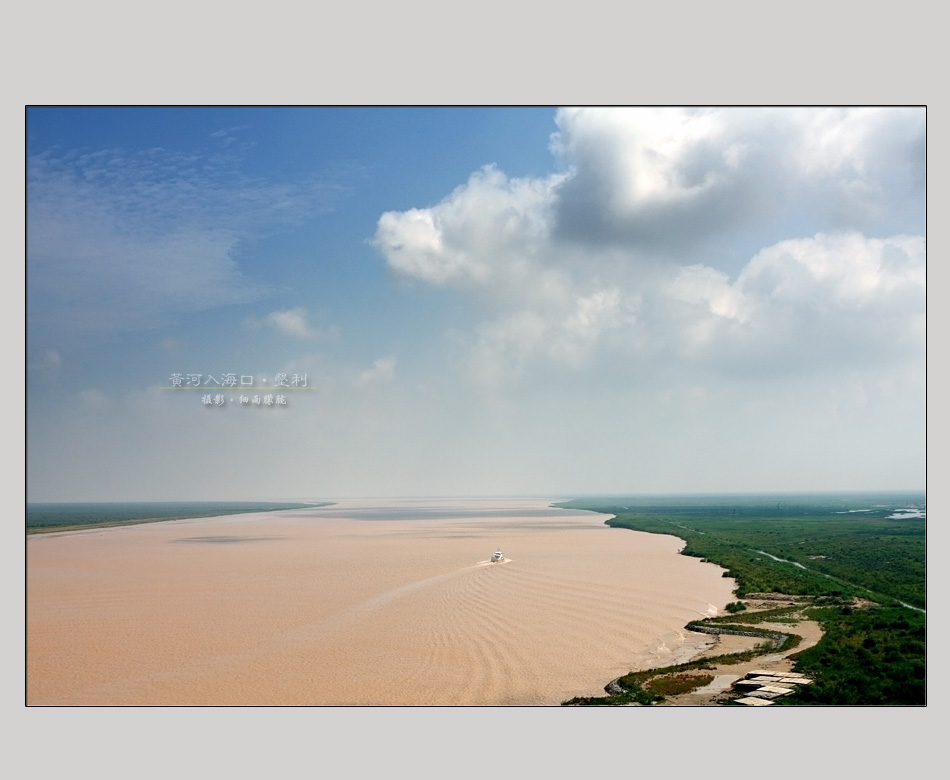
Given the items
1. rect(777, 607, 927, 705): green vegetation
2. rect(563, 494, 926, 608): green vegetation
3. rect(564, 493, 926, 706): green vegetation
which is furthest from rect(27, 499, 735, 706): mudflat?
rect(777, 607, 927, 705): green vegetation

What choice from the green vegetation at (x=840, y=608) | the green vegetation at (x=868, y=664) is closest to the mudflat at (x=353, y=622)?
the green vegetation at (x=840, y=608)

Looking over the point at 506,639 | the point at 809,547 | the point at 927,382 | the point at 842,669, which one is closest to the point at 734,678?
the point at 842,669

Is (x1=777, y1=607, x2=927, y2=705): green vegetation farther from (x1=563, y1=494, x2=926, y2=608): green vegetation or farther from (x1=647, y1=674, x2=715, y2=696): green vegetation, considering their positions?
(x1=563, y1=494, x2=926, y2=608): green vegetation

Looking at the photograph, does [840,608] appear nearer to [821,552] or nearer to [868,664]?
[868,664]

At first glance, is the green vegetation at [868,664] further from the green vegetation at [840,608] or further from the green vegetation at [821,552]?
the green vegetation at [821,552]

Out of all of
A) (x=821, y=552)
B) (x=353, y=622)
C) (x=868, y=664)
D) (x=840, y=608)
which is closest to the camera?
(x=868, y=664)

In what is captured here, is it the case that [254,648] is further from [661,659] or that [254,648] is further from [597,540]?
[597,540]

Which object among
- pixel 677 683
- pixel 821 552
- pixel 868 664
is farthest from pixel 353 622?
pixel 821 552

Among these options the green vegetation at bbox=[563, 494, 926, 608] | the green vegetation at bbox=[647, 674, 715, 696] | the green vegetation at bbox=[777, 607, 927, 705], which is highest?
the green vegetation at bbox=[777, 607, 927, 705]
